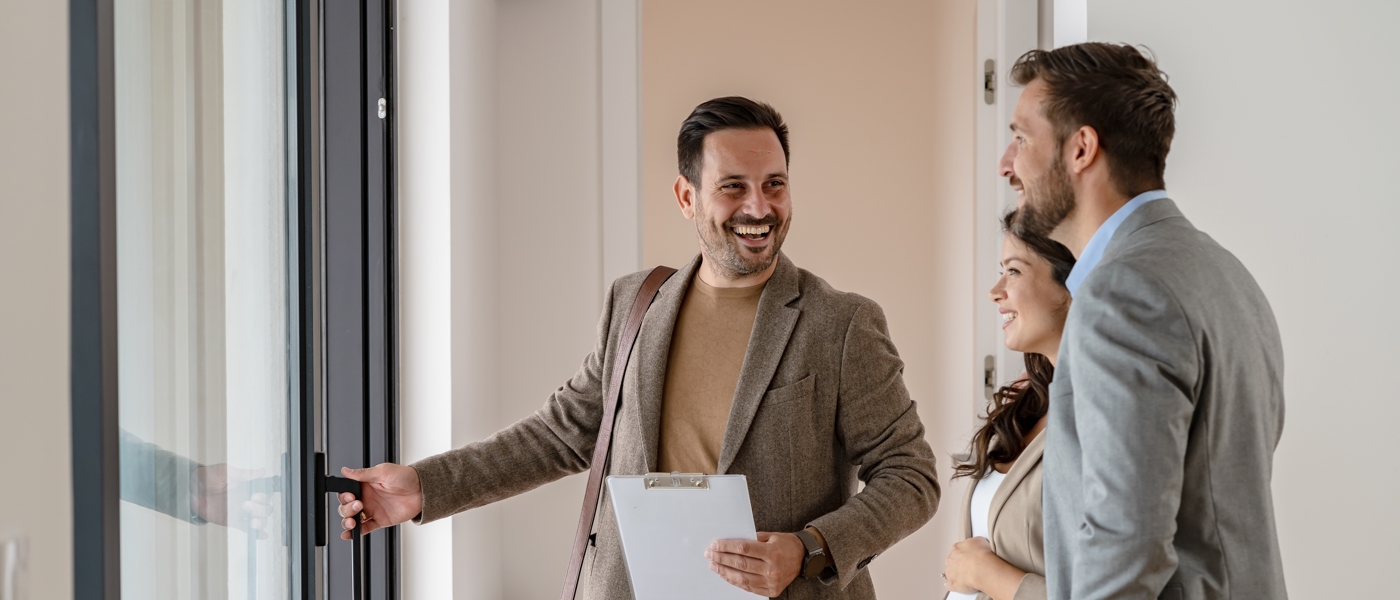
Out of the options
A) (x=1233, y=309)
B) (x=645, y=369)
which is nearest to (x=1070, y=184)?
(x=1233, y=309)

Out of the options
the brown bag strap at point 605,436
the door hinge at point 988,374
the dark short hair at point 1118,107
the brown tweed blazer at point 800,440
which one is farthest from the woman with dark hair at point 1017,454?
the door hinge at point 988,374

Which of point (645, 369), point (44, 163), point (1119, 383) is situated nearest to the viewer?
point (44, 163)

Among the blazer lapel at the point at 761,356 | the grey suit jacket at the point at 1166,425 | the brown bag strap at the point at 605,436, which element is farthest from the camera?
the brown bag strap at the point at 605,436

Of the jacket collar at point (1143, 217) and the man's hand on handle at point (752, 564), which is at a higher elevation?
the jacket collar at point (1143, 217)

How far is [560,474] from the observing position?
68.8 inches

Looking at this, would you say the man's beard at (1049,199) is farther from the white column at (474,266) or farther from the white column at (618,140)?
the white column at (618,140)

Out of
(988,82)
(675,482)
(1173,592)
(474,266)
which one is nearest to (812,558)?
(675,482)

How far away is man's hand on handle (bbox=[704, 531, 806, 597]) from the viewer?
1.32 meters

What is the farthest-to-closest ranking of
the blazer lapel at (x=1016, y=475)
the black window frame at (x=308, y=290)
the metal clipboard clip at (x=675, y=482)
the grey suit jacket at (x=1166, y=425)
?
1. the blazer lapel at (x=1016, y=475)
2. the metal clipboard clip at (x=675, y=482)
3. the grey suit jacket at (x=1166, y=425)
4. the black window frame at (x=308, y=290)

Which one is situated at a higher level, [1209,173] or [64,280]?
[1209,173]

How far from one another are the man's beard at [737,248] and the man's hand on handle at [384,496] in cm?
62

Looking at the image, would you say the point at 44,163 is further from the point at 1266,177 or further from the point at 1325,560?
the point at 1325,560

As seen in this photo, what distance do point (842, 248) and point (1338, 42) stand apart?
6.71ft

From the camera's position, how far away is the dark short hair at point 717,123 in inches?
67.1
